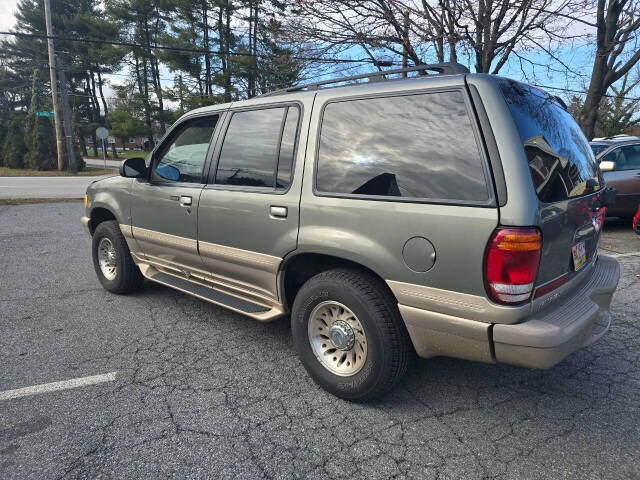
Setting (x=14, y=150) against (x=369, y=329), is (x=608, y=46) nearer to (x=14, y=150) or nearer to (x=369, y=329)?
(x=369, y=329)

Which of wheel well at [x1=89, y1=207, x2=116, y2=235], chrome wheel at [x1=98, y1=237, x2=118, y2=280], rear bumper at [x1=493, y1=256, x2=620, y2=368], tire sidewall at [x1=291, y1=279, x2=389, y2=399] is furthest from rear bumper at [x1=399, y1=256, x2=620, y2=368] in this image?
wheel well at [x1=89, y1=207, x2=116, y2=235]

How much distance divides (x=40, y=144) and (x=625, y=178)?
2740cm

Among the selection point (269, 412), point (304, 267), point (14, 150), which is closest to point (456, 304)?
point (304, 267)

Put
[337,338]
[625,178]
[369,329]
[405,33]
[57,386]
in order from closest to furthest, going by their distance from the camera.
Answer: [369,329] → [337,338] → [57,386] → [625,178] → [405,33]

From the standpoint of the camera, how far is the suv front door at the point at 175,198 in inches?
133

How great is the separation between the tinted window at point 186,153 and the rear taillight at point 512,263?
232 centimetres

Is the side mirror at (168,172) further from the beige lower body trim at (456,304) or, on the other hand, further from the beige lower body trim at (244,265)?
the beige lower body trim at (456,304)

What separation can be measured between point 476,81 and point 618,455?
6.60ft

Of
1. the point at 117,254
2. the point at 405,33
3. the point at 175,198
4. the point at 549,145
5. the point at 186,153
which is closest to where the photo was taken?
the point at 549,145

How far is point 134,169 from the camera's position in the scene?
3.70m

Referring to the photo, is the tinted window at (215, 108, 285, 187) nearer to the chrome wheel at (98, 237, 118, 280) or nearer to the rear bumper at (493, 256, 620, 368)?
the rear bumper at (493, 256, 620, 368)

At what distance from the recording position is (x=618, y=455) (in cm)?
212

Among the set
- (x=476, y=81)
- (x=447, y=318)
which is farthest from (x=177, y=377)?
(x=476, y=81)

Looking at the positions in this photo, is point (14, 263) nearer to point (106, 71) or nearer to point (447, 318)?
point (447, 318)
